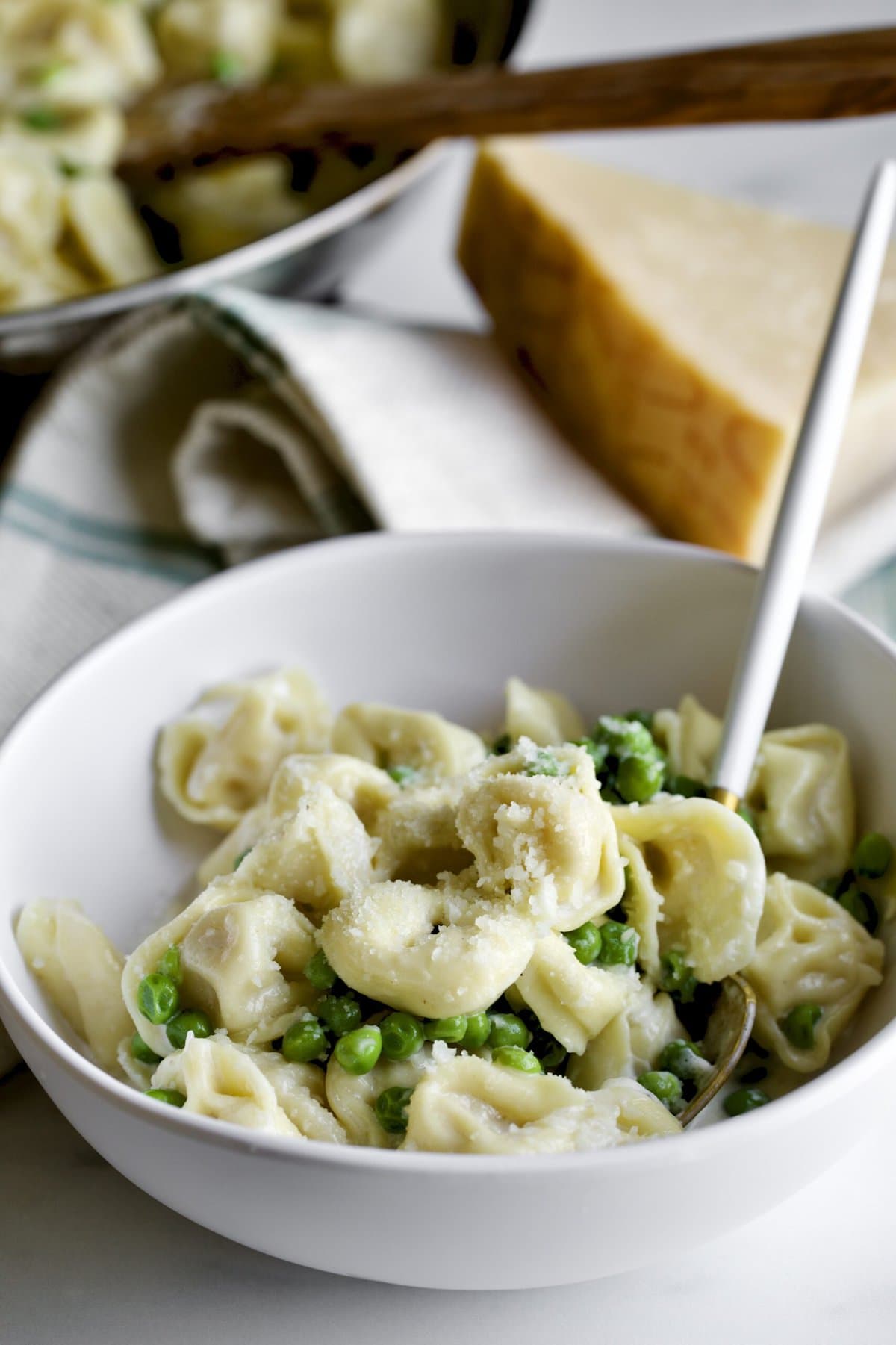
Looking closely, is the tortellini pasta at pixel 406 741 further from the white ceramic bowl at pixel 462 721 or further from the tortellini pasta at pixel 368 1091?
the tortellini pasta at pixel 368 1091

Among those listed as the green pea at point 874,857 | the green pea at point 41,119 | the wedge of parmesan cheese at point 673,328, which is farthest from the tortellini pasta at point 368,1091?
the green pea at point 41,119

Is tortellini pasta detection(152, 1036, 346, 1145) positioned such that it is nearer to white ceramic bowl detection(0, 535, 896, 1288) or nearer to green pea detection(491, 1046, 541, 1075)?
white ceramic bowl detection(0, 535, 896, 1288)

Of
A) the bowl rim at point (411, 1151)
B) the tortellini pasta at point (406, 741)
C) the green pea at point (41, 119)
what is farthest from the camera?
the green pea at point (41, 119)

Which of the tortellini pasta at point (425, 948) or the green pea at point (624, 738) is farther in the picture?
the green pea at point (624, 738)

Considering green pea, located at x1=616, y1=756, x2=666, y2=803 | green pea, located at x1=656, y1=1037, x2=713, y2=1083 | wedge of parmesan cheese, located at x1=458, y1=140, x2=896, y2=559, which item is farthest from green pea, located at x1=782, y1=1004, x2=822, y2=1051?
wedge of parmesan cheese, located at x1=458, y1=140, x2=896, y2=559

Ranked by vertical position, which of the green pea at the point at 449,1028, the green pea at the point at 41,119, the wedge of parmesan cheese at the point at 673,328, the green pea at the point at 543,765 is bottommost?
the green pea at the point at 449,1028

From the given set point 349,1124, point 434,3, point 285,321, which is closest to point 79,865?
point 349,1124

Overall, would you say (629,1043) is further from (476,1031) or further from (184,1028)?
(184,1028)

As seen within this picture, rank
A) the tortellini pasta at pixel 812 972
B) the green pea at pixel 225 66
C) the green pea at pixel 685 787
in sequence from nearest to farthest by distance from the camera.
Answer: the tortellini pasta at pixel 812 972, the green pea at pixel 685 787, the green pea at pixel 225 66
